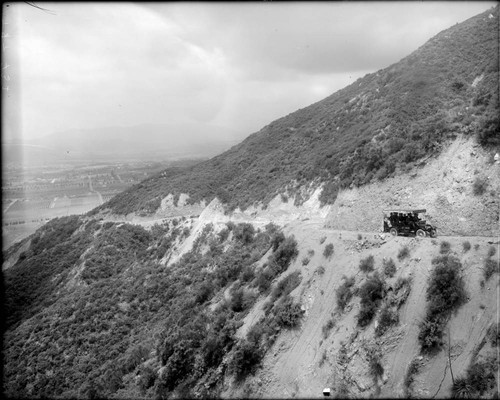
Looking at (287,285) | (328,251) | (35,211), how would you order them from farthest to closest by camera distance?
(35,211), (328,251), (287,285)

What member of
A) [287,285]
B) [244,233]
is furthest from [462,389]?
[244,233]

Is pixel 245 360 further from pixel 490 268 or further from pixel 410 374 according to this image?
pixel 490 268

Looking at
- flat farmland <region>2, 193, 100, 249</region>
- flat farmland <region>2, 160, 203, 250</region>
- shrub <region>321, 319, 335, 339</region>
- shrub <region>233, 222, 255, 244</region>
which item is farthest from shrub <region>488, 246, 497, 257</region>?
flat farmland <region>2, 193, 100, 249</region>

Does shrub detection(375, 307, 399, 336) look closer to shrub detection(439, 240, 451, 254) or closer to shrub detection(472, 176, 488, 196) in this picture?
shrub detection(439, 240, 451, 254)

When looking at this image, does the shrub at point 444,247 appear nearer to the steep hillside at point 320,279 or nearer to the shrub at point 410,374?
the steep hillside at point 320,279

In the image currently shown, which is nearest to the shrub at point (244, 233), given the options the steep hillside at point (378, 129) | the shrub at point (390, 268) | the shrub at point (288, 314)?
the steep hillside at point (378, 129)

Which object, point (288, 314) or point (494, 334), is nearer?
point (494, 334)
